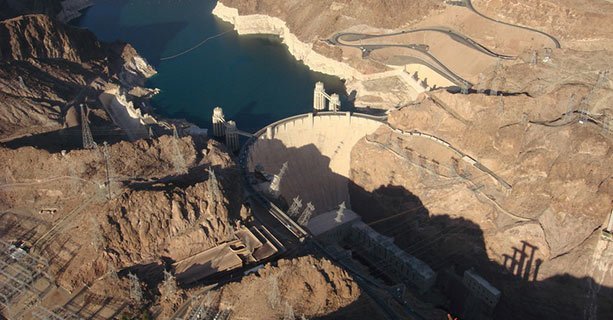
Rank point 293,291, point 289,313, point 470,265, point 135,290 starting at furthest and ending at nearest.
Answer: point 470,265
point 135,290
point 293,291
point 289,313

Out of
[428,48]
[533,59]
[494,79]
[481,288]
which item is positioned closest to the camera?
[481,288]

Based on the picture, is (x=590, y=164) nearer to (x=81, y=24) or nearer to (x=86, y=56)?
(x=86, y=56)

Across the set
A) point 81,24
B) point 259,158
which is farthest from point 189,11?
point 259,158

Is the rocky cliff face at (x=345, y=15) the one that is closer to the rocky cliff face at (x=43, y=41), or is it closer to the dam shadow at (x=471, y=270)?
the rocky cliff face at (x=43, y=41)

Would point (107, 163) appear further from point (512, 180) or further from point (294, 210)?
point (512, 180)

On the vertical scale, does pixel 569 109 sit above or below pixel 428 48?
above

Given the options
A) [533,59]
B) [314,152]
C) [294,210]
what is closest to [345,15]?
[314,152]

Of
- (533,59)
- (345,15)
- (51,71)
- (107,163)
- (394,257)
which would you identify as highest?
(533,59)

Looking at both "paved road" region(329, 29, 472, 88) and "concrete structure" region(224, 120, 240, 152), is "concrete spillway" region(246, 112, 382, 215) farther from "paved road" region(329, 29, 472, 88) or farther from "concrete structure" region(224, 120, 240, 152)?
"paved road" region(329, 29, 472, 88)

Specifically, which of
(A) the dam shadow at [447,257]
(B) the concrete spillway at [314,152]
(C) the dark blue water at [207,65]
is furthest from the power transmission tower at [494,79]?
(C) the dark blue water at [207,65]
